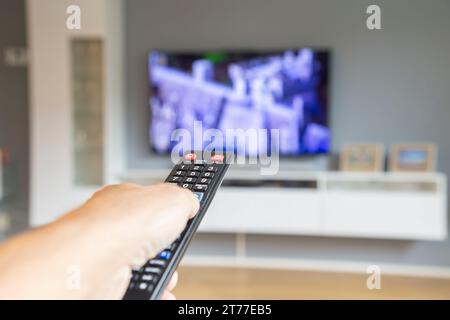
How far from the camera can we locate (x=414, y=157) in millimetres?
2129

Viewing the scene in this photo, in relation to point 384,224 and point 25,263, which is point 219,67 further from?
point 25,263

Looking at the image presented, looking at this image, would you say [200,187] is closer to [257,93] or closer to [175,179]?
[175,179]

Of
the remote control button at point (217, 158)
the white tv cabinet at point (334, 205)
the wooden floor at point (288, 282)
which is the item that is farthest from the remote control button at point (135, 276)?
the white tv cabinet at point (334, 205)

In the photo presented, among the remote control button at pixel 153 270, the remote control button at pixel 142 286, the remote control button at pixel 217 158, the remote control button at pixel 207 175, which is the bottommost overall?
the remote control button at pixel 142 286

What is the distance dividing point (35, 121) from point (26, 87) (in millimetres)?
313

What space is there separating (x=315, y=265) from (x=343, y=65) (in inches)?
38.2

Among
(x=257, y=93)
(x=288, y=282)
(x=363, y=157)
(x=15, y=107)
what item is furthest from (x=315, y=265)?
(x=15, y=107)

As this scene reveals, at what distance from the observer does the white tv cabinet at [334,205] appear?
2029 mm

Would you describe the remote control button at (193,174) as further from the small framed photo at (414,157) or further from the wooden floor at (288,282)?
the small framed photo at (414,157)

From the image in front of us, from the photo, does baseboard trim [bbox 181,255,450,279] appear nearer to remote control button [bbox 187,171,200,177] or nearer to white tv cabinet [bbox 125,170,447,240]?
white tv cabinet [bbox 125,170,447,240]

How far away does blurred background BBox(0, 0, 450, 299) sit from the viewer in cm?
209

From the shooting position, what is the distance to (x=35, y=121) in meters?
2.26

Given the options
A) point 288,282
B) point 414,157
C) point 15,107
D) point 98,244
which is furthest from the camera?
point 15,107

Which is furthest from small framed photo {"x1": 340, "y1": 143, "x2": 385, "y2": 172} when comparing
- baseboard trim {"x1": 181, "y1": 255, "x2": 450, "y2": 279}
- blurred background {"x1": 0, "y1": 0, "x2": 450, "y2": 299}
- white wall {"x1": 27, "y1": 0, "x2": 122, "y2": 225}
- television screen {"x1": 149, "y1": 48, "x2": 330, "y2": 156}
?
white wall {"x1": 27, "y1": 0, "x2": 122, "y2": 225}
